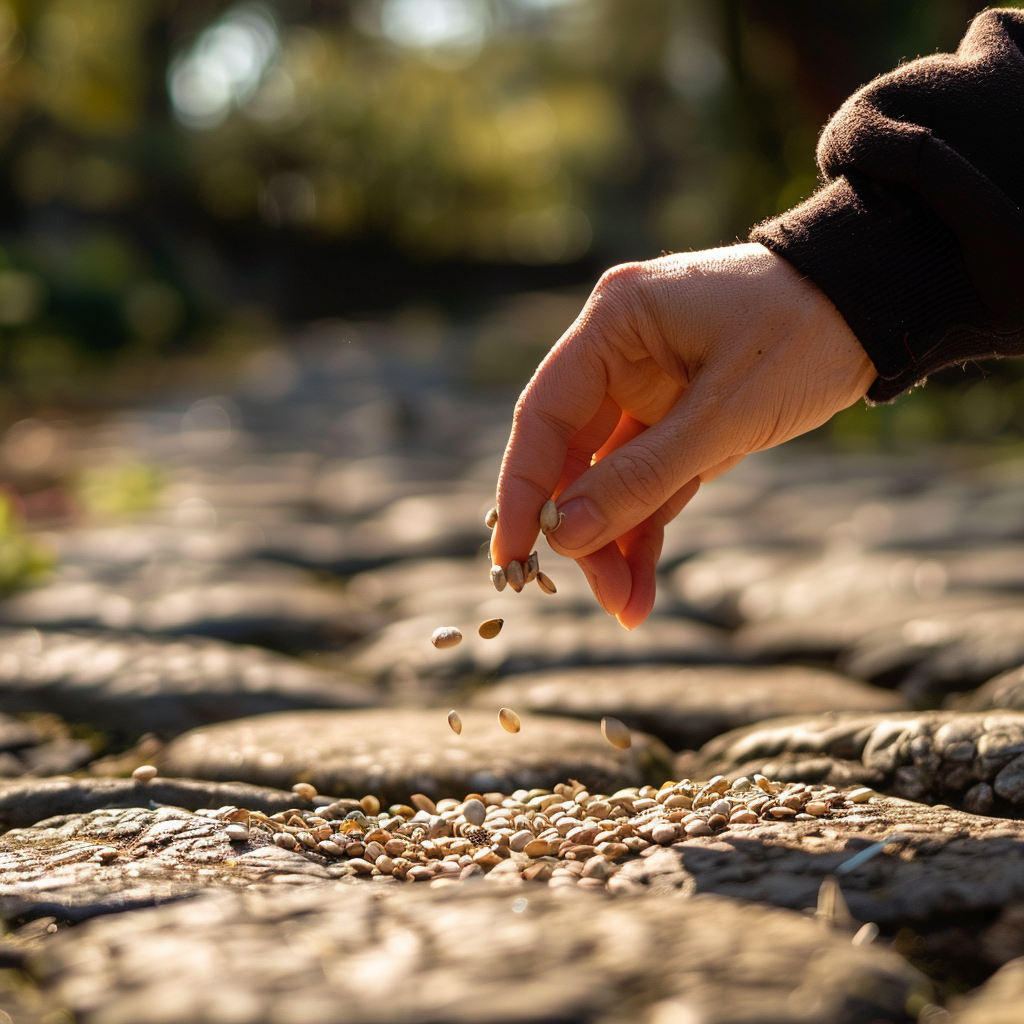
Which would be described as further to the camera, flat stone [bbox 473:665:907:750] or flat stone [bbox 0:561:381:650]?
flat stone [bbox 0:561:381:650]

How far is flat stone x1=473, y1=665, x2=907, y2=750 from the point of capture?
1.88 meters

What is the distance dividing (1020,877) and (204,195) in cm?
1488

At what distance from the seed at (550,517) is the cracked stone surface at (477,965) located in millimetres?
526

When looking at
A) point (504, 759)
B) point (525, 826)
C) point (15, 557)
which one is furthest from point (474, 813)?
point (15, 557)

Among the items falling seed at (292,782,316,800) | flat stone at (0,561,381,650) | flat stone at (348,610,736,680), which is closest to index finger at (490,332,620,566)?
falling seed at (292,782,316,800)

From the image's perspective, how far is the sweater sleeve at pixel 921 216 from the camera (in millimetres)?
1433

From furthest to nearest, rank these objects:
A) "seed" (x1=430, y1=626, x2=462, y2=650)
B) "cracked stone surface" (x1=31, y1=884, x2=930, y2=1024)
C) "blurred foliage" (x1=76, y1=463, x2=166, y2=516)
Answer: "blurred foliage" (x1=76, y1=463, x2=166, y2=516) < "seed" (x1=430, y1=626, x2=462, y2=650) < "cracked stone surface" (x1=31, y1=884, x2=930, y2=1024)

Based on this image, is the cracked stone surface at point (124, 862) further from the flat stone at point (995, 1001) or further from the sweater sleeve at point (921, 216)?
the sweater sleeve at point (921, 216)

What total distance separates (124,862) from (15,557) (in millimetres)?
A: 1736

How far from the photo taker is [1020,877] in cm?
105

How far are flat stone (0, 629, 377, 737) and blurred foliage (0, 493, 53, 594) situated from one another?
1.45 ft

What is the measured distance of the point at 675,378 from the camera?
1481 mm

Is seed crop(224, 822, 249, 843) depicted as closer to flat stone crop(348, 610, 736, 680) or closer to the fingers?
the fingers

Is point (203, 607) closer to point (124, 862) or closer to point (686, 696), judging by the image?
point (686, 696)
